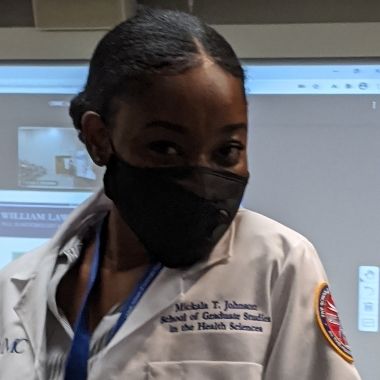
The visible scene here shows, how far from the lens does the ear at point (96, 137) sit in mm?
866

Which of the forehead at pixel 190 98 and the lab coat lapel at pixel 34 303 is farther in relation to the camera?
the lab coat lapel at pixel 34 303

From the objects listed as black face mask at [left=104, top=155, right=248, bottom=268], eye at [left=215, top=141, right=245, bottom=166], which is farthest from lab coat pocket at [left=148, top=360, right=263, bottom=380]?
eye at [left=215, top=141, right=245, bottom=166]

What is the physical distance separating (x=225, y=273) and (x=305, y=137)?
16.3 inches

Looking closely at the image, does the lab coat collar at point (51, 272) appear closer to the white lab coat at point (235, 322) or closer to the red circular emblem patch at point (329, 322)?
the white lab coat at point (235, 322)

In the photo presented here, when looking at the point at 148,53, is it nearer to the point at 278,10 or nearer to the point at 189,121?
the point at 189,121

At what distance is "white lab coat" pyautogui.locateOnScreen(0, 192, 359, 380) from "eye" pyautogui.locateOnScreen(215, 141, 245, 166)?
9 centimetres

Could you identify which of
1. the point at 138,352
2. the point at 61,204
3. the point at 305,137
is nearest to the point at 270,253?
the point at 138,352

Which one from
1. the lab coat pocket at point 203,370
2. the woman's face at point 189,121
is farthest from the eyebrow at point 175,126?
the lab coat pocket at point 203,370

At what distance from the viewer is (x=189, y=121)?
79 cm

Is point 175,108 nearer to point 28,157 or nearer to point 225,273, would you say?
point 225,273

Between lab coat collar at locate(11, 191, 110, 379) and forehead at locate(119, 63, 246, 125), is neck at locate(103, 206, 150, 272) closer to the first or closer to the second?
lab coat collar at locate(11, 191, 110, 379)

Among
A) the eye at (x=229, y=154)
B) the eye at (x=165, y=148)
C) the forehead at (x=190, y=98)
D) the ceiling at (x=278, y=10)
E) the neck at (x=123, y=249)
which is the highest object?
the ceiling at (x=278, y=10)

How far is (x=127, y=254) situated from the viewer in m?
0.92

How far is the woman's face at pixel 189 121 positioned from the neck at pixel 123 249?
0.12 m
